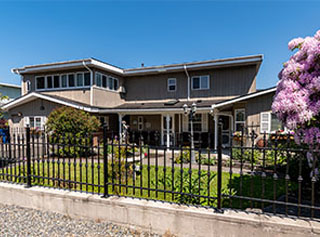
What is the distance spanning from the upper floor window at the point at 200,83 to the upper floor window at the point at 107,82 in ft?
19.4

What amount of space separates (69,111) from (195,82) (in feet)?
27.7

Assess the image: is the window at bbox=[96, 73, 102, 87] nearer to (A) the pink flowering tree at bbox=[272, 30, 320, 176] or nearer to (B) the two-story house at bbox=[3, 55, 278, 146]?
(B) the two-story house at bbox=[3, 55, 278, 146]

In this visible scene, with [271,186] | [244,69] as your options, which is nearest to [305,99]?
[271,186]

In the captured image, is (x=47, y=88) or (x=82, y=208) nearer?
(x=82, y=208)

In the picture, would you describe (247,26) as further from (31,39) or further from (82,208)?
(31,39)

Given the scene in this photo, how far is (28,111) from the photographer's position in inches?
514

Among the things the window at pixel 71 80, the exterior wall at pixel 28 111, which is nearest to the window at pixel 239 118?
the window at pixel 71 80

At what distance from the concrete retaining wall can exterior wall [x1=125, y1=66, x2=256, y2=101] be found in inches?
428

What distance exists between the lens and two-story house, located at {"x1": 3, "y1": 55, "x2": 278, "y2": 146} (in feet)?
38.3

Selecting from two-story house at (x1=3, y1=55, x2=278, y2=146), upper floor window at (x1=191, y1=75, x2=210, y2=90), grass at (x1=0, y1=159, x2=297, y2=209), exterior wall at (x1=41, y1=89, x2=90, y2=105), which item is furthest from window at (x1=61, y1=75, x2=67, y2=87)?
grass at (x1=0, y1=159, x2=297, y2=209)

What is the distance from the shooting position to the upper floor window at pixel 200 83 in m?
12.9

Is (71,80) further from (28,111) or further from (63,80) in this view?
(28,111)

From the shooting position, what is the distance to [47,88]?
44.6 ft

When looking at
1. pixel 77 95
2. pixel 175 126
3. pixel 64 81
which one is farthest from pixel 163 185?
pixel 64 81
